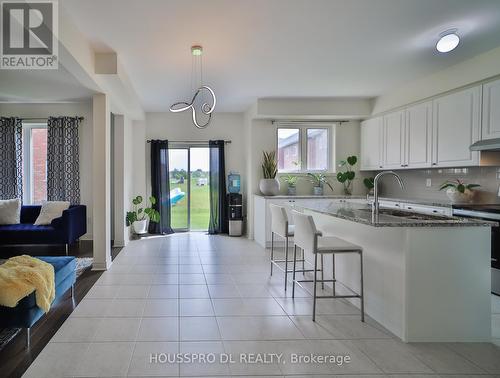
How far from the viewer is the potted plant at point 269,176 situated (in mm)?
6234

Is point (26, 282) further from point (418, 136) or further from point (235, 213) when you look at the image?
point (418, 136)

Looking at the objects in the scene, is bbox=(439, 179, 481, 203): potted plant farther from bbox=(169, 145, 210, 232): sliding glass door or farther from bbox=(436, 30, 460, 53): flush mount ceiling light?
bbox=(169, 145, 210, 232): sliding glass door

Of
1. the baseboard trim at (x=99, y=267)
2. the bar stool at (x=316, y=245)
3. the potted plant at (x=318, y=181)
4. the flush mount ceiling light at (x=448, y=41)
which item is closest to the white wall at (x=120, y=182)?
the baseboard trim at (x=99, y=267)

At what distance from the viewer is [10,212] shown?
18.0ft

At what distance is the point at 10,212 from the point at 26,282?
3938mm


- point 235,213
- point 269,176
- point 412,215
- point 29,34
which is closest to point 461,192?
point 412,215

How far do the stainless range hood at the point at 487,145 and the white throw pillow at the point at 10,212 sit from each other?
6942 millimetres

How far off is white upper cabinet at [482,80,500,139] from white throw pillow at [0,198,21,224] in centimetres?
709

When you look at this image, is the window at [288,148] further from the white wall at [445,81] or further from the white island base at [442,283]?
the white island base at [442,283]

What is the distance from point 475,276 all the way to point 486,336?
48 centimetres

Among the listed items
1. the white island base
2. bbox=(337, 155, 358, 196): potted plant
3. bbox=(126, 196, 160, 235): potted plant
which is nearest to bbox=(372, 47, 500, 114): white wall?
bbox=(337, 155, 358, 196): potted plant

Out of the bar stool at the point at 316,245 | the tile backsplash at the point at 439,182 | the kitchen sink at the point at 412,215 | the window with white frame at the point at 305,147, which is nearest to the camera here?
the kitchen sink at the point at 412,215

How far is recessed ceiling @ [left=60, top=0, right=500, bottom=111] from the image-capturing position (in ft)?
9.39

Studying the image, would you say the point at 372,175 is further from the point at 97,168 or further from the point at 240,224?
the point at 97,168
